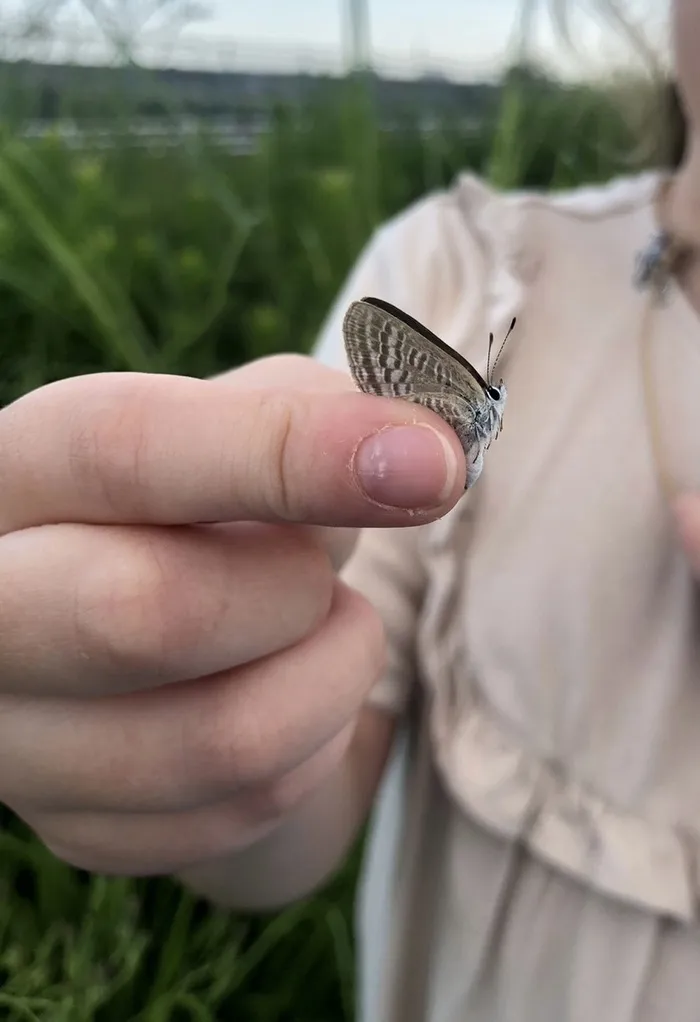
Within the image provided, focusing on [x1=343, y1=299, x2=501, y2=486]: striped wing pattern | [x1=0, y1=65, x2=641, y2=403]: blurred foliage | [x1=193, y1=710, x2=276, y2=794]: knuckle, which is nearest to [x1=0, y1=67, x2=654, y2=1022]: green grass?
[x1=0, y1=65, x2=641, y2=403]: blurred foliage

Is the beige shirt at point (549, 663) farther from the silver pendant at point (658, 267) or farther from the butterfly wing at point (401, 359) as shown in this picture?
the butterfly wing at point (401, 359)

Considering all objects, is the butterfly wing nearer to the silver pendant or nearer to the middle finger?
the middle finger

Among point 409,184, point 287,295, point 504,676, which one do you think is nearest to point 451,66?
point 409,184

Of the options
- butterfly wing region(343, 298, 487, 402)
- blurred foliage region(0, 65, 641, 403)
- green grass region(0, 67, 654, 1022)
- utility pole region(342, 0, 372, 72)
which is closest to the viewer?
butterfly wing region(343, 298, 487, 402)

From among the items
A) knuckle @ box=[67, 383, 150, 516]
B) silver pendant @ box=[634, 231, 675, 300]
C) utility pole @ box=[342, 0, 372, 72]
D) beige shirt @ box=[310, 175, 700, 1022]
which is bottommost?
beige shirt @ box=[310, 175, 700, 1022]

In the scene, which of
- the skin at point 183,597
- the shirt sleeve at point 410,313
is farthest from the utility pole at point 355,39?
the skin at point 183,597

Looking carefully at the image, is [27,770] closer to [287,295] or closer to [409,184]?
→ [287,295]

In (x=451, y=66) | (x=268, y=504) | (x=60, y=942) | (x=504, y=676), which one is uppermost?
(x=451, y=66)
